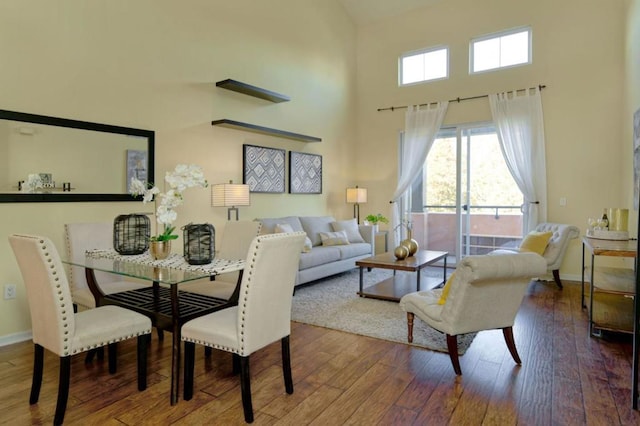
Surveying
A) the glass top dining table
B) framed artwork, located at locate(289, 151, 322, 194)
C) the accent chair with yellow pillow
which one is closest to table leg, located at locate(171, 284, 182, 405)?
the glass top dining table

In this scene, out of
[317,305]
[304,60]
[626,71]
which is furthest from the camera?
[304,60]

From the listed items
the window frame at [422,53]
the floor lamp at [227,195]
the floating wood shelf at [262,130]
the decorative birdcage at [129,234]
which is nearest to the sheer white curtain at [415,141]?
the window frame at [422,53]

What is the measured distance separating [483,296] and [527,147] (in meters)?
4.09

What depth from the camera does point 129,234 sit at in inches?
113

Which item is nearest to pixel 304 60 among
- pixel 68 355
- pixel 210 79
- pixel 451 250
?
pixel 210 79

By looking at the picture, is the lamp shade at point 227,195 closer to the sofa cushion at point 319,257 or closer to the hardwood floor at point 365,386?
the sofa cushion at point 319,257

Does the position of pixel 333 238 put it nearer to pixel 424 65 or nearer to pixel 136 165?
pixel 136 165

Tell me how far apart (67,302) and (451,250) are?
18.8ft

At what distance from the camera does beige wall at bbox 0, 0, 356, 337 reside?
3.29 metres

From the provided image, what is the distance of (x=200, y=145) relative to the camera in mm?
4734

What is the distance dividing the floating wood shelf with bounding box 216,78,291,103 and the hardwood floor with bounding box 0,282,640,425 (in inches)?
118

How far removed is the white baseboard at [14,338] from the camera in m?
3.18

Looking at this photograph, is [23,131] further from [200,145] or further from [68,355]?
[68,355]

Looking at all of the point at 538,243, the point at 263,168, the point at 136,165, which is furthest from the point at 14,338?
the point at 538,243
